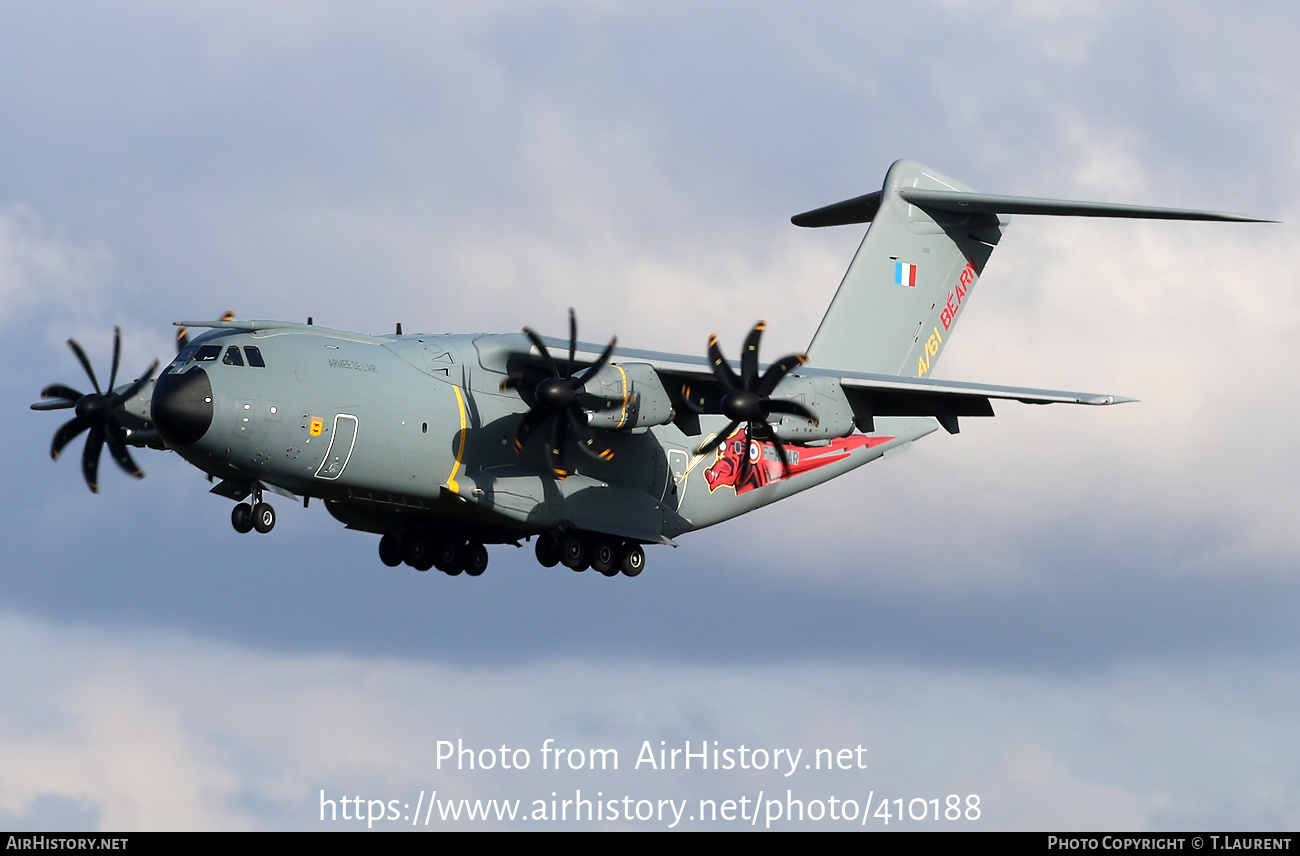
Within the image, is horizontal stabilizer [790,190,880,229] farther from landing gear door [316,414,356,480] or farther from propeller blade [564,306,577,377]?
landing gear door [316,414,356,480]

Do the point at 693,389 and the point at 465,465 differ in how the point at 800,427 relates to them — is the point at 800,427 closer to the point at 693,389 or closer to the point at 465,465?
the point at 693,389

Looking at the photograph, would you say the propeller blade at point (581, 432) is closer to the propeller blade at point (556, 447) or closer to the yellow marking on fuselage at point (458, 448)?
the propeller blade at point (556, 447)

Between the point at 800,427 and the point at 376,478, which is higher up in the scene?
the point at 800,427

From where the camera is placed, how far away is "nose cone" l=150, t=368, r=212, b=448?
20594mm

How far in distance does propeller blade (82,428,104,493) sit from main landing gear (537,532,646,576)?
632 cm

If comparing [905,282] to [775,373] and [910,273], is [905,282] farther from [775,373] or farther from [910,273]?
[775,373]

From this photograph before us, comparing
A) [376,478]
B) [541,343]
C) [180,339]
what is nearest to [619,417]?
[541,343]

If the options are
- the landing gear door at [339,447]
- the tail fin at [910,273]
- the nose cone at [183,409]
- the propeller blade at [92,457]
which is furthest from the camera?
the tail fin at [910,273]

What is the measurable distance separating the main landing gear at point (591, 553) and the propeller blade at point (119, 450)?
5797 millimetres

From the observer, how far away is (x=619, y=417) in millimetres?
22797

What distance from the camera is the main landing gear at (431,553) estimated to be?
25422mm

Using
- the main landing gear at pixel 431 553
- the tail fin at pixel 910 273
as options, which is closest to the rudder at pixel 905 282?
the tail fin at pixel 910 273

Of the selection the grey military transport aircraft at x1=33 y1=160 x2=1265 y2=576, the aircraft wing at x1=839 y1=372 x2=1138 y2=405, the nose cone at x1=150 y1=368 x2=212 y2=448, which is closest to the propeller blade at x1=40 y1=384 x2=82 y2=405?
the grey military transport aircraft at x1=33 y1=160 x2=1265 y2=576

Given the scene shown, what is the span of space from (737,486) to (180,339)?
28.9ft
